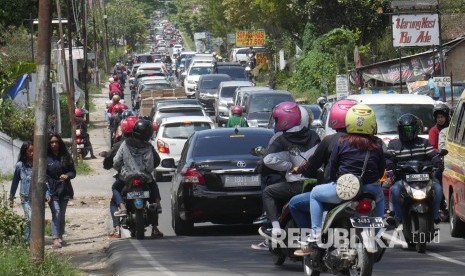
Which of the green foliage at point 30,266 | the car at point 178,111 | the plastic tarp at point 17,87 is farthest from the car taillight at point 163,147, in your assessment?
the green foliage at point 30,266

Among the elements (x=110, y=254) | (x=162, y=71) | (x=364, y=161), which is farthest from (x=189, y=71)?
(x=364, y=161)

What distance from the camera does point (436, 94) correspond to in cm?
3434

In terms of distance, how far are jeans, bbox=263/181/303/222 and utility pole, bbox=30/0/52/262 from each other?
2.46 m

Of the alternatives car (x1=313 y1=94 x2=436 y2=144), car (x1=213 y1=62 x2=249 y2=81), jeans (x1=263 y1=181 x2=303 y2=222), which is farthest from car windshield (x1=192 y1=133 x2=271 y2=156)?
car (x1=213 y1=62 x2=249 y2=81)

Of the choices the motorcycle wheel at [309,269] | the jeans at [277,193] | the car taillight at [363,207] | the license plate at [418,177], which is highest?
the car taillight at [363,207]

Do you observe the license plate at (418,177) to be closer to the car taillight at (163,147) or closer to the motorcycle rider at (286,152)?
the motorcycle rider at (286,152)

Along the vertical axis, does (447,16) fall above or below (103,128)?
above

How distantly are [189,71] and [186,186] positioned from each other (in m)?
46.2

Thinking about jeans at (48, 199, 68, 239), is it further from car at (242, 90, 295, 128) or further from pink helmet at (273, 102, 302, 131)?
car at (242, 90, 295, 128)

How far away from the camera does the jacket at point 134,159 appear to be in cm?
1644

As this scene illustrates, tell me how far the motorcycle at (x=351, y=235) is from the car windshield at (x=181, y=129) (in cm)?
1814

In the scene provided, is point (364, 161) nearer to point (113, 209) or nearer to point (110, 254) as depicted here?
point (110, 254)

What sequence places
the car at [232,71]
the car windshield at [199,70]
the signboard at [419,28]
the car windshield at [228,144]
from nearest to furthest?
the car windshield at [228,144] < the signboard at [419,28] < the car at [232,71] < the car windshield at [199,70]

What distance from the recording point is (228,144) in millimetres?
17422
